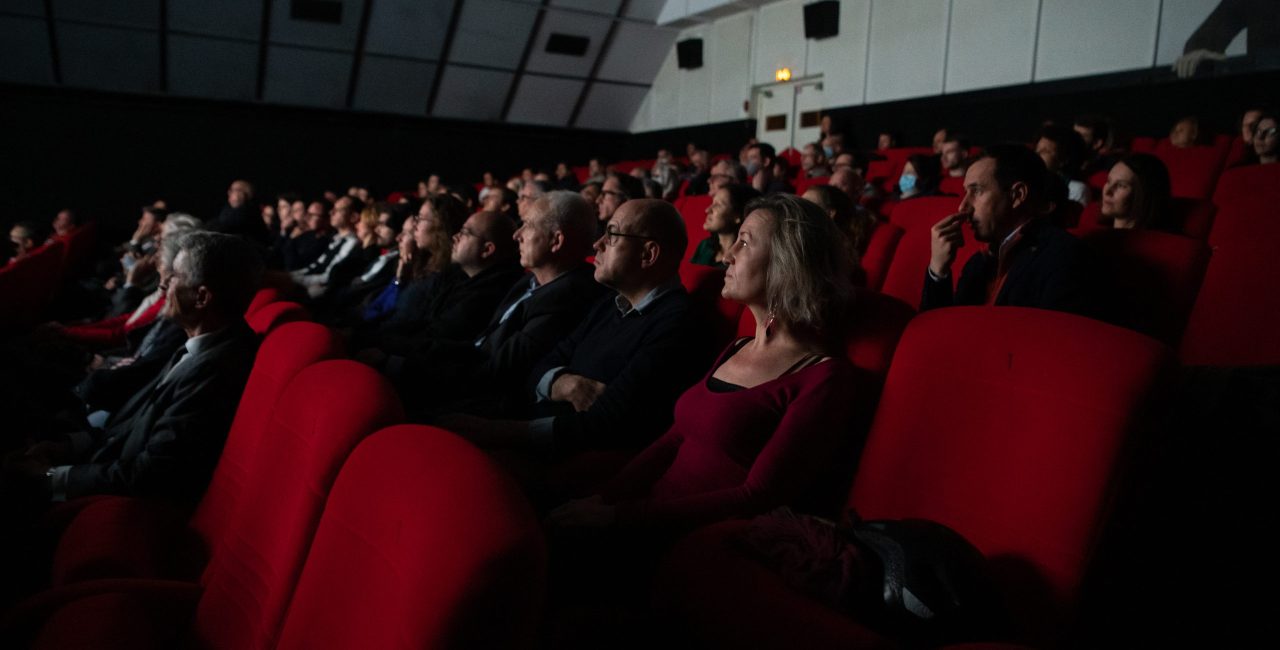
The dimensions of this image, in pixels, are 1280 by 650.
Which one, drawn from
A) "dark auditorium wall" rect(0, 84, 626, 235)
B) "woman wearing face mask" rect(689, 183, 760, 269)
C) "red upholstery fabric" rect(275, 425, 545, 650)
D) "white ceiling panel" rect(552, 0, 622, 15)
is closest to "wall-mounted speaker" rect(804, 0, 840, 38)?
"white ceiling panel" rect(552, 0, 622, 15)

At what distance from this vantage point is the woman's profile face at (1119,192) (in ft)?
8.20

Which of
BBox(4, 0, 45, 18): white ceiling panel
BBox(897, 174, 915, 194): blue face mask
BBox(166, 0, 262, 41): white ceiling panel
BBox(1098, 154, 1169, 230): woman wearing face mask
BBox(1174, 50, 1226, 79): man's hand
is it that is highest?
BBox(166, 0, 262, 41): white ceiling panel

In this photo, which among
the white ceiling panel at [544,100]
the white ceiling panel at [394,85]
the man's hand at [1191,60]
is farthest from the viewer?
the white ceiling panel at [544,100]

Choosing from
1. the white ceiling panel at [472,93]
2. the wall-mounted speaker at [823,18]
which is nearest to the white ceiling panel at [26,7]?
the white ceiling panel at [472,93]

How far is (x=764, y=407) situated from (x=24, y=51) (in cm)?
1103

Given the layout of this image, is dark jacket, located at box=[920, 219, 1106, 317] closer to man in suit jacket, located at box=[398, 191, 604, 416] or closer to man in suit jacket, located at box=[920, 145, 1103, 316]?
man in suit jacket, located at box=[920, 145, 1103, 316]

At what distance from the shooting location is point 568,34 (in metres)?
11.0

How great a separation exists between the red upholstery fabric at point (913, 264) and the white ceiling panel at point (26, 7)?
9.89m

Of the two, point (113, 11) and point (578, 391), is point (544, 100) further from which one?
point (578, 391)

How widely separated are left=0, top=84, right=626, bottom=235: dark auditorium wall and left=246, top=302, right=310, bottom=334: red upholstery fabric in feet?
31.5

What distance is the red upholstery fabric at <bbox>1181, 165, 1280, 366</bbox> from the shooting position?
222 centimetres

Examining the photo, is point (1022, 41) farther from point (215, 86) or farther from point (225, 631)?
point (215, 86)

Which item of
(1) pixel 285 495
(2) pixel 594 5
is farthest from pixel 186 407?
(2) pixel 594 5

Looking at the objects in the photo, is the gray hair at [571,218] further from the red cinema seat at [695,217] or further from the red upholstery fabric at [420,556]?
the red upholstery fabric at [420,556]
